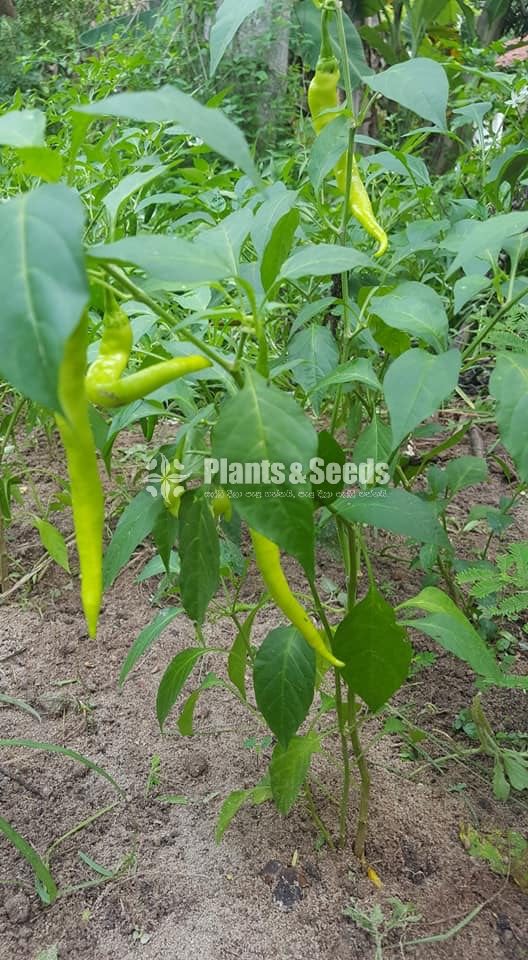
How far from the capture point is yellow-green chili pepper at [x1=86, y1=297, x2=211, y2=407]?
1.63ft

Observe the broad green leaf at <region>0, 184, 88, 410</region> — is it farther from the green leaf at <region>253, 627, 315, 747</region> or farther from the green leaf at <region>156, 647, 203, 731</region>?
the green leaf at <region>156, 647, 203, 731</region>

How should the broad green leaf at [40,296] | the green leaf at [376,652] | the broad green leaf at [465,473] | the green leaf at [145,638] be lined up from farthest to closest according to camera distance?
the broad green leaf at [465,473] → the green leaf at [145,638] → the green leaf at [376,652] → the broad green leaf at [40,296]

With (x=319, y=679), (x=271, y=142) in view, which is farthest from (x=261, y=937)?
(x=271, y=142)

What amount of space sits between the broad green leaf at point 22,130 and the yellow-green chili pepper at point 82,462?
102 mm

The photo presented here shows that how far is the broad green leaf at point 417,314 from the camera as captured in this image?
0.62m

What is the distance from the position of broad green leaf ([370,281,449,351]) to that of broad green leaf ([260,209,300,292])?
113mm

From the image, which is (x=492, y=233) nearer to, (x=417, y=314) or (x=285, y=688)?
(x=417, y=314)

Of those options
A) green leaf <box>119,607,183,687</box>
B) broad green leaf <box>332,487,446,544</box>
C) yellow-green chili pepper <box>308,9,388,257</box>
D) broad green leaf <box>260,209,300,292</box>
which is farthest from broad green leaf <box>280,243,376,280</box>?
green leaf <box>119,607,183,687</box>

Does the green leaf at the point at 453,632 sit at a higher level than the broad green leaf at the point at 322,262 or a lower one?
lower

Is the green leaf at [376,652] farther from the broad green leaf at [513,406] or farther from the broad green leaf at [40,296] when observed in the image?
the broad green leaf at [40,296]

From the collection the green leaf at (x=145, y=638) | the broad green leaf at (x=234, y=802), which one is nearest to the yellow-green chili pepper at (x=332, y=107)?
the green leaf at (x=145, y=638)

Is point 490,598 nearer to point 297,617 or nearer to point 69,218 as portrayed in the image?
point 297,617

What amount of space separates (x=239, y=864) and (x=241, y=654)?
0.29 meters

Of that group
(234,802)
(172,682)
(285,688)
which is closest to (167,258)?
(285,688)
